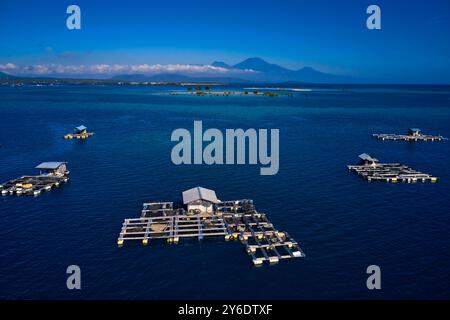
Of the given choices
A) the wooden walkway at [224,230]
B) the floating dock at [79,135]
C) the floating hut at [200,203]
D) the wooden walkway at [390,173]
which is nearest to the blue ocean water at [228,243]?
the wooden walkway at [224,230]

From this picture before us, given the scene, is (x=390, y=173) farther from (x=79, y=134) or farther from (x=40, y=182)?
(x=79, y=134)

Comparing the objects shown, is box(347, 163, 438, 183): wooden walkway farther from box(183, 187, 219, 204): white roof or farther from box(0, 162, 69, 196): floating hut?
box(0, 162, 69, 196): floating hut

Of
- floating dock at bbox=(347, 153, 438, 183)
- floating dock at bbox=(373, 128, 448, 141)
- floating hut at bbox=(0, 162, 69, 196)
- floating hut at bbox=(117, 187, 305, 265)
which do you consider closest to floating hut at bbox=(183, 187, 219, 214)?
floating hut at bbox=(117, 187, 305, 265)

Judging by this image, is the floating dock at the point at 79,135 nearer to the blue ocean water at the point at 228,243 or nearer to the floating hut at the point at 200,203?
the blue ocean water at the point at 228,243

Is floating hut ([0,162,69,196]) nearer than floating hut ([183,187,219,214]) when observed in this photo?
No

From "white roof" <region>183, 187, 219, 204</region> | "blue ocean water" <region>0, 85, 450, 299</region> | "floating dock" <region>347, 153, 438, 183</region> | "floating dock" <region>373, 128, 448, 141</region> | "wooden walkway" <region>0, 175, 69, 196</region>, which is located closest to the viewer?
"blue ocean water" <region>0, 85, 450, 299</region>

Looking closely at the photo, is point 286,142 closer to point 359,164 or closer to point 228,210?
point 359,164

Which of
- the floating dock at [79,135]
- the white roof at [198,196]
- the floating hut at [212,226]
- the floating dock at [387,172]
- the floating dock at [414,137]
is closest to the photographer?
the floating hut at [212,226]
